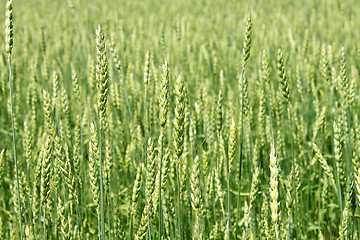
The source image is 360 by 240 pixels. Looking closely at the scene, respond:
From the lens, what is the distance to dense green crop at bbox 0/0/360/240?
1090 mm

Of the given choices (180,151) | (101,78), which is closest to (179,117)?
(180,151)

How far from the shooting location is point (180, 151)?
3.14 feet

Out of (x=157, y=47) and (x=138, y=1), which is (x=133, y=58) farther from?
(x=138, y=1)

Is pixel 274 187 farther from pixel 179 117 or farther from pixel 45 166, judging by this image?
pixel 45 166

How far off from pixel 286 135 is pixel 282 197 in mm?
582

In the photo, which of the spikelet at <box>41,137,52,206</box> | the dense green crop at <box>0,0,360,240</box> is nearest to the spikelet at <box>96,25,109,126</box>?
the dense green crop at <box>0,0,360,240</box>

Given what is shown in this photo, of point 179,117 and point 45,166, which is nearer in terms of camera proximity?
point 179,117

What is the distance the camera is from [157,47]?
3.98m

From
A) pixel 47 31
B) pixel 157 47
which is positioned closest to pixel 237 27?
pixel 157 47

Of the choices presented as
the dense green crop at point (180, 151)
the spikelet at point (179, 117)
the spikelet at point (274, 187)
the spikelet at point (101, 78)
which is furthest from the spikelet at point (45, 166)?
the spikelet at point (274, 187)

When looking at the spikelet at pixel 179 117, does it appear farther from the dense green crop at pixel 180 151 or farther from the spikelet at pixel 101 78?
the spikelet at pixel 101 78

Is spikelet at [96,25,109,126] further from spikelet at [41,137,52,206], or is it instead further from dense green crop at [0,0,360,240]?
spikelet at [41,137,52,206]

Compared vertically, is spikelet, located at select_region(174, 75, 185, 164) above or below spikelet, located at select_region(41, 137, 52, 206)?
above

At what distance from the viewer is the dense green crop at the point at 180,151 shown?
1090mm
